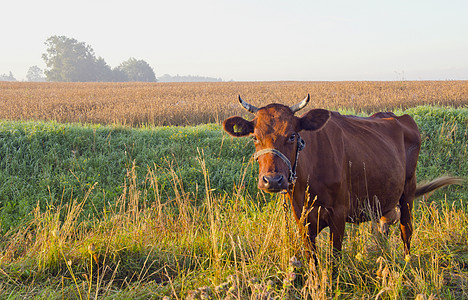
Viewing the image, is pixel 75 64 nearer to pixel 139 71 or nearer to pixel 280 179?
pixel 139 71

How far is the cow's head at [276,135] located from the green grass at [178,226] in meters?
0.62

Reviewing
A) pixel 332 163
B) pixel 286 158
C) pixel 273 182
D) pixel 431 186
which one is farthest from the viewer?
pixel 431 186

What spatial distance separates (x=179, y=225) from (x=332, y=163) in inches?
93.3

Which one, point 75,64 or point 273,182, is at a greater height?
point 75,64

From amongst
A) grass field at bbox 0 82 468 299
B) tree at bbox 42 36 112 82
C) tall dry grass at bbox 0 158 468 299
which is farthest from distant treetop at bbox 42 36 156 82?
tall dry grass at bbox 0 158 468 299

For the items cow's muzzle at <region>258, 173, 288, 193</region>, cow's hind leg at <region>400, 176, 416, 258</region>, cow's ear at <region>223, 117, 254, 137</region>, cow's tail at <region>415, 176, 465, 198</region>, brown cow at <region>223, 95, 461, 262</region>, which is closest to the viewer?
cow's muzzle at <region>258, 173, 288, 193</region>

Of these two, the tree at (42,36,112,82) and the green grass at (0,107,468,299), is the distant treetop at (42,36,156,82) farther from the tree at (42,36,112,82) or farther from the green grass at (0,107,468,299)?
the green grass at (0,107,468,299)

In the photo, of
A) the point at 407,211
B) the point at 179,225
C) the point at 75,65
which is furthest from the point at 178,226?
the point at 75,65

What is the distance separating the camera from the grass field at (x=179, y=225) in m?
3.45

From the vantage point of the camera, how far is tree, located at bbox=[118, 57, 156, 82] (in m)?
88.2

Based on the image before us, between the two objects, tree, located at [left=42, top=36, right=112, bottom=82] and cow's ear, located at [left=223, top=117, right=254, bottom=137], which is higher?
tree, located at [left=42, top=36, right=112, bottom=82]

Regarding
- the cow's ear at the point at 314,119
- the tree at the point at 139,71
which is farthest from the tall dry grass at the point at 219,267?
the tree at the point at 139,71

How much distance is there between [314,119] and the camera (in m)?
3.54

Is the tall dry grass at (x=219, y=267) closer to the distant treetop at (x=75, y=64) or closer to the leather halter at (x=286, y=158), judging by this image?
the leather halter at (x=286, y=158)
